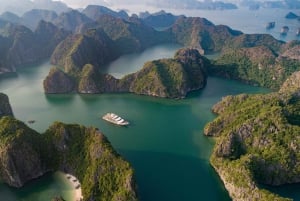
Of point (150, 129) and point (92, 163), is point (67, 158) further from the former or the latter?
point (150, 129)

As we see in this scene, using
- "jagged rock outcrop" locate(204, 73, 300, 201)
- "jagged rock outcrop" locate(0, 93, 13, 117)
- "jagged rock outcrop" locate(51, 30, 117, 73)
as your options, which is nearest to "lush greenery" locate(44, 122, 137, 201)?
"jagged rock outcrop" locate(204, 73, 300, 201)

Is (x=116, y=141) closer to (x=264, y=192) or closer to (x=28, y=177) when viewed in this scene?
(x=28, y=177)

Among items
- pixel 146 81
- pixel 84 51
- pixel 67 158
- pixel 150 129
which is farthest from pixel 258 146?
pixel 84 51

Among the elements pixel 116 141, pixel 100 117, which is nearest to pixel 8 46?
pixel 100 117

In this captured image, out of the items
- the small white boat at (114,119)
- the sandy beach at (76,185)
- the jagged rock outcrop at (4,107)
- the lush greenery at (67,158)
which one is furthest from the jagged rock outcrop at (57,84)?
the sandy beach at (76,185)

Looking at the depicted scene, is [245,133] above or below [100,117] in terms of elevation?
above

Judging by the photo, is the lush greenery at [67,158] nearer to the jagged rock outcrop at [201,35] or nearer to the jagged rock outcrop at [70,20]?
the jagged rock outcrop at [201,35]

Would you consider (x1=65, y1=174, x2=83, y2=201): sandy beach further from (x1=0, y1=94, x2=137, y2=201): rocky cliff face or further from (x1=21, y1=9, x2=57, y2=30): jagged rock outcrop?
(x1=21, y1=9, x2=57, y2=30): jagged rock outcrop

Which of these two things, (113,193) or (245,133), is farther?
(245,133)
